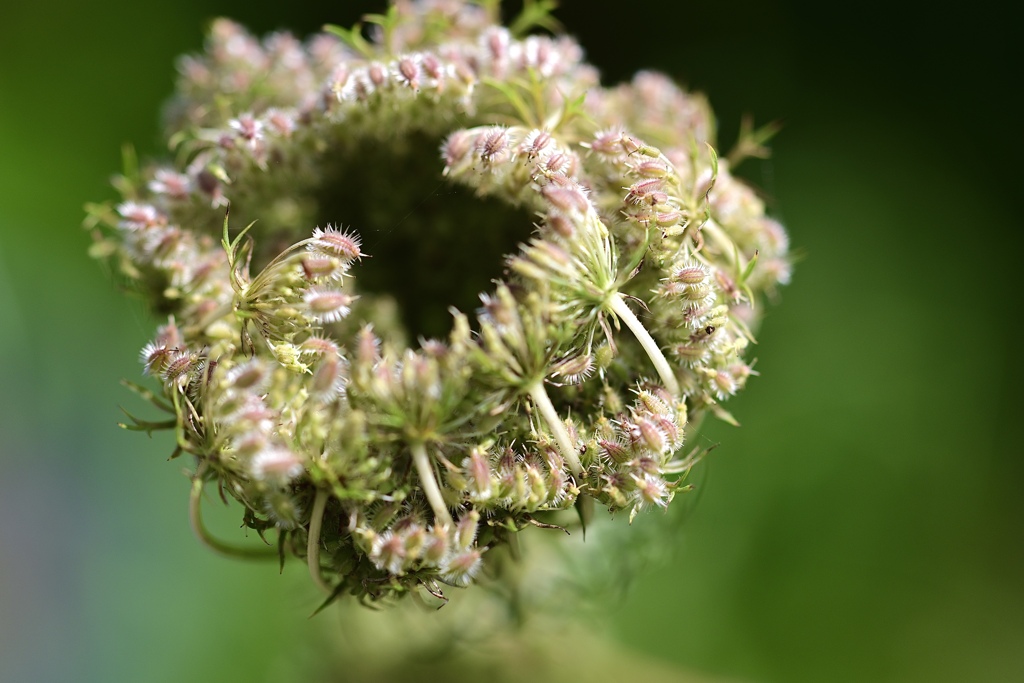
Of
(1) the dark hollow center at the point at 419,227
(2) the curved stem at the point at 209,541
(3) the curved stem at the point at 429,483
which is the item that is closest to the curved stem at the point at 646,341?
(3) the curved stem at the point at 429,483

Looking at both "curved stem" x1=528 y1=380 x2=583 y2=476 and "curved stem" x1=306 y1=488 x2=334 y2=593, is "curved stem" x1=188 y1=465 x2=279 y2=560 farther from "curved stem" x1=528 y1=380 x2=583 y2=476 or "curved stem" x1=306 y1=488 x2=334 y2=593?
"curved stem" x1=528 y1=380 x2=583 y2=476

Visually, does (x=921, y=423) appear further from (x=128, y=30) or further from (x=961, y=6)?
(x=128, y=30)

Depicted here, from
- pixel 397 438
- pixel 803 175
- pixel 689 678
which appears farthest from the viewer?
pixel 803 175

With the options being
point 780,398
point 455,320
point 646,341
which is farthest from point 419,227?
point 780,398

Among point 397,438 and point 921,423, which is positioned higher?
point 397,438

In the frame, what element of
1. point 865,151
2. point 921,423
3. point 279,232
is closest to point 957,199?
point 865,151
